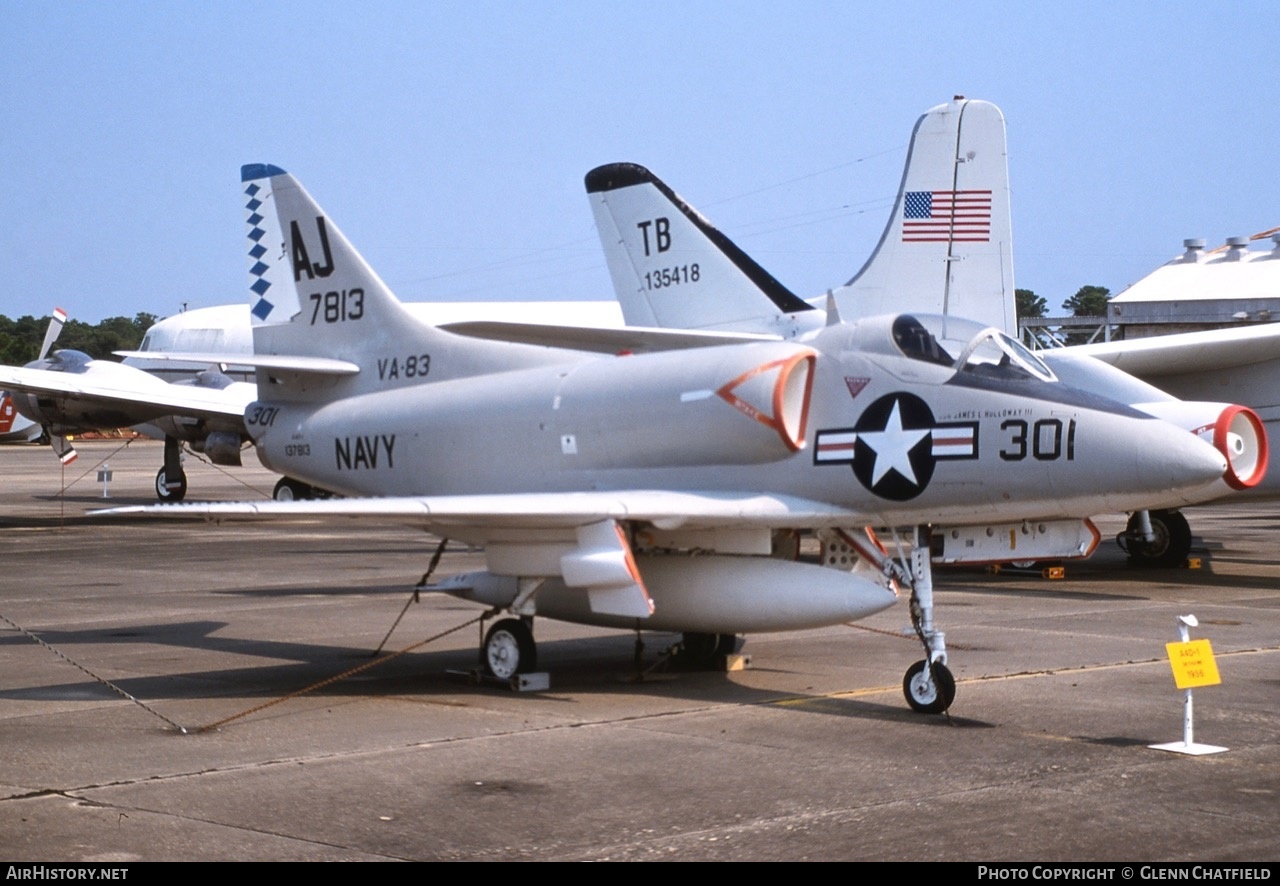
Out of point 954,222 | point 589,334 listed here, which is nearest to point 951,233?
point 954,222

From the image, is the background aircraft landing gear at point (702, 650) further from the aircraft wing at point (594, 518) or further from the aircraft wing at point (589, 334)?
the aircraft wing at point (589, 334)

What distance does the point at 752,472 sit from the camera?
34.0 ft

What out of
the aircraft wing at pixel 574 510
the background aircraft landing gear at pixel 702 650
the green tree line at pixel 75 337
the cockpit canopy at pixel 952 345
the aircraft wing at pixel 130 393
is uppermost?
the green tree line at pixel 75 337

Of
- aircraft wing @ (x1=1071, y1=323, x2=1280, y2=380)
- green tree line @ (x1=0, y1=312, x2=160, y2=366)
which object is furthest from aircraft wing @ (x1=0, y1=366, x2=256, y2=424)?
green tree line @ (x1=0, y1=312, x2=160, y2=366)

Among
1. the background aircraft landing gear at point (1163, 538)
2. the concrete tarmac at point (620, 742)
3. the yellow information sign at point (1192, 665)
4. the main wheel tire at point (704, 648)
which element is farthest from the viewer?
the background aircraft landing gear at point (1163, 538)

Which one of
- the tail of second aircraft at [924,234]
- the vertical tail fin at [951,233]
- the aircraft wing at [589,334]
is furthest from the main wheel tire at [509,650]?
the vertical tail fin at [951,233]

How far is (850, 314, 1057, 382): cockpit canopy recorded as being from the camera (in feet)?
32.2

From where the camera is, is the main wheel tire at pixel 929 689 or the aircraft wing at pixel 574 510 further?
the aircraft wing at pixel 574 510

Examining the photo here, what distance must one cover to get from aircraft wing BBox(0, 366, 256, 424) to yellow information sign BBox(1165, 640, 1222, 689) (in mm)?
24128

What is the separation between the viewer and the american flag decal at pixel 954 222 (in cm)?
2127

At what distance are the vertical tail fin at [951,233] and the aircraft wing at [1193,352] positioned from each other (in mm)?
1665

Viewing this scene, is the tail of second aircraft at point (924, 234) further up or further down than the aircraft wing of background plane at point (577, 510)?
further up

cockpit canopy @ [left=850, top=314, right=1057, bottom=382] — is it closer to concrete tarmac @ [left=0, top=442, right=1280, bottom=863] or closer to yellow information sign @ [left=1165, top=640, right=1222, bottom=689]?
yellow information sign @ [left=1165, top=640, right=1222, bottom=689]
